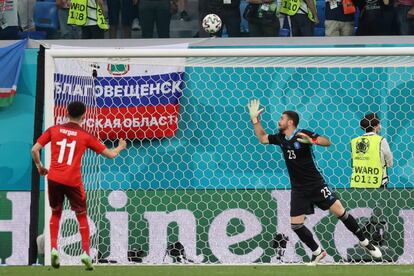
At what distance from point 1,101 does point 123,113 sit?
5.24 ft

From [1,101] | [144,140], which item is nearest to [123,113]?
[144,140]

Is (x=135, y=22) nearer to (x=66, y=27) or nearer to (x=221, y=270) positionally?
(x=66, y=27)

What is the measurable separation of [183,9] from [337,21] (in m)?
2.36

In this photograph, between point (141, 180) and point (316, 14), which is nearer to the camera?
point (141, 180)

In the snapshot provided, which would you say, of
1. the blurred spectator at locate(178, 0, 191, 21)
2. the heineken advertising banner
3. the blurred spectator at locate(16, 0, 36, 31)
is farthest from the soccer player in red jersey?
the blurred spectator at locate(178, 0, 191, 21)

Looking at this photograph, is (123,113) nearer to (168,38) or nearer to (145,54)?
(168,38)

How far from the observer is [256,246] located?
14.3 meters

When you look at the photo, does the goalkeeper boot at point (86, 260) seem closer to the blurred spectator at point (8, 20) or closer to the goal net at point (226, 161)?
the goal net at point (226, 161)

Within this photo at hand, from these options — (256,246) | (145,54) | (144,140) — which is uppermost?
(145,54)

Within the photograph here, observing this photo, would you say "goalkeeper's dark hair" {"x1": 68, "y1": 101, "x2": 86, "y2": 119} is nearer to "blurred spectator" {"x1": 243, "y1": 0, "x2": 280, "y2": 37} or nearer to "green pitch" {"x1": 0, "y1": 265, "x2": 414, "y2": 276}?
"green pitch" {"x1": 0, "y1": 265, "x2": 414, "y2": 276}

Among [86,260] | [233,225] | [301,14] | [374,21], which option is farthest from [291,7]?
[86,260]

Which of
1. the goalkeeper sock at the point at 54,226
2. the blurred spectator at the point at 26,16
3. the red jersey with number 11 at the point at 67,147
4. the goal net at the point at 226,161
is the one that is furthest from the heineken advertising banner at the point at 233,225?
the blurred spectator at the point at 26,16

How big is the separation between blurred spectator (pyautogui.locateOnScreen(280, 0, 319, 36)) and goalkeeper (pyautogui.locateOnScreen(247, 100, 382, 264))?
371 centimetres

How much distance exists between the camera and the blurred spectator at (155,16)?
15.8 metres
